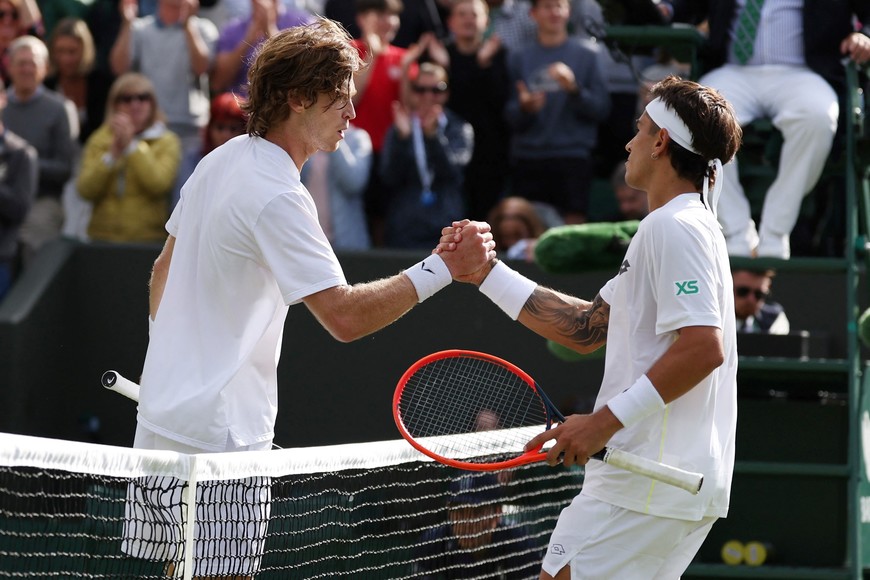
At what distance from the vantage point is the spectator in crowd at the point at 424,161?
890 centimetres

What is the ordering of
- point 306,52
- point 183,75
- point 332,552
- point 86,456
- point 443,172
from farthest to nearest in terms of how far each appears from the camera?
point 183,75
point 443,172
point 332,552
point 306,52
point 86,456

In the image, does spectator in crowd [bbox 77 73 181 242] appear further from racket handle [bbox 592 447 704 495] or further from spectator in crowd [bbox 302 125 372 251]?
racket handle [bbox 592 447 704 495]

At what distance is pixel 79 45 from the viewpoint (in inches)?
386

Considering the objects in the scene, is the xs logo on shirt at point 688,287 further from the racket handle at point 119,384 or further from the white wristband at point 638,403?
the racket handle at point 119,384

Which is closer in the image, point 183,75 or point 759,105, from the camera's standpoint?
point 759,105

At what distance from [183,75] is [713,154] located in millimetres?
6110

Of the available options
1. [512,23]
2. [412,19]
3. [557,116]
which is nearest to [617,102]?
[557,116]

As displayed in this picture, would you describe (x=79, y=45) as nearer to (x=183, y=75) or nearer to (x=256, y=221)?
(x=183, y=75)

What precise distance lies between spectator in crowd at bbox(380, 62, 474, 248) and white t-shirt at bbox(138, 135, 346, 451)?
498 centimetres

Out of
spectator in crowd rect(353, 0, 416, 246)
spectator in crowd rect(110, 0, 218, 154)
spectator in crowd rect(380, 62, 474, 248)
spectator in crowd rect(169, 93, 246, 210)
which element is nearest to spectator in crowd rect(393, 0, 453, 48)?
spectator in crowd rect(353, 0, 416, 246)

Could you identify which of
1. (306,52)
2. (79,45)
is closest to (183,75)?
(79,45)

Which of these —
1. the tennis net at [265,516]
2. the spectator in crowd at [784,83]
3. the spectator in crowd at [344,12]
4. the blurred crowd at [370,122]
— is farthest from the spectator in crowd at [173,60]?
the spectator in crowd at [784,83]

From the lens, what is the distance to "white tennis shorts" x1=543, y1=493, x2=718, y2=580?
3973 mm

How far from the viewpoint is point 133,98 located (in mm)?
9078
